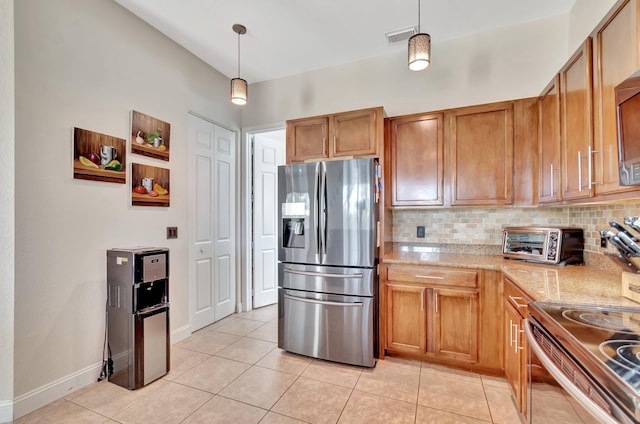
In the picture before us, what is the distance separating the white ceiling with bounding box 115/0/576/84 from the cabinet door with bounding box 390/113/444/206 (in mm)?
878

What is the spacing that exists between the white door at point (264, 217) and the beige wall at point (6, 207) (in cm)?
231

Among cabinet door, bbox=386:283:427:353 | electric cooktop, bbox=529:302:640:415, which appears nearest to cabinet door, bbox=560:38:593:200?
electric cooktop, bbox=529:302:640:415

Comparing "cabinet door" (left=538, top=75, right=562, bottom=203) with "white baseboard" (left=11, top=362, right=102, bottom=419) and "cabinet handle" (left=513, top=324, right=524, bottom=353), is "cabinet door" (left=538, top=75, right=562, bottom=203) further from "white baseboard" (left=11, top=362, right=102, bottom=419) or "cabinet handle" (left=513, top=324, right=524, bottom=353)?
"white baseboard" (left=11, top=362, right=102, bottom=419)

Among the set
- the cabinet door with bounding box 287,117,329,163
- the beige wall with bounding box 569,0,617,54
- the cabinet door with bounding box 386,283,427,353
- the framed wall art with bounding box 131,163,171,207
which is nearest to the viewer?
the beige wall with bounding box 569,0,617,54

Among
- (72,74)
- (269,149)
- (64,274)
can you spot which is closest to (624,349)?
(64,274)

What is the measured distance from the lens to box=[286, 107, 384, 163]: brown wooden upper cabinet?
2568mm

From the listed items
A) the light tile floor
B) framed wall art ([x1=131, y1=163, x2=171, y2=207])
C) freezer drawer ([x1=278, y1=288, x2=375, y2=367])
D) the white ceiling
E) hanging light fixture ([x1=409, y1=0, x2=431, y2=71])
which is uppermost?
the white ceiling

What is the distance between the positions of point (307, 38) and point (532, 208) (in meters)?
2.68

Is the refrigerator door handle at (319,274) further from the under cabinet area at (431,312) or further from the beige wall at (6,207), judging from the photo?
the beige wall at (6,207)

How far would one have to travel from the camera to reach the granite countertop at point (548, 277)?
4.34ft

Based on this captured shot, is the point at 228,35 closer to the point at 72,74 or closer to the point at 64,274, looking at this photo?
the point at 72,74

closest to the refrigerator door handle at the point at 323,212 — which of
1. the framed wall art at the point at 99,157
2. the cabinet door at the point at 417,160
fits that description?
the cabinet door at the point at 417,160

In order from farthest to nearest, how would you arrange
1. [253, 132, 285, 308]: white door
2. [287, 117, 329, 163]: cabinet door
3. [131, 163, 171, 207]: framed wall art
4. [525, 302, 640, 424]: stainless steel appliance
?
[253, 132, 285, 308]: white door
[287, 117, 329, 163]: cabinet door
[131, 163, 171, 207]: framed wall art
[525, 302, 640, 424]: stainless steel appliance

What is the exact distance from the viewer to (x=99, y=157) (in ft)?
7.24
